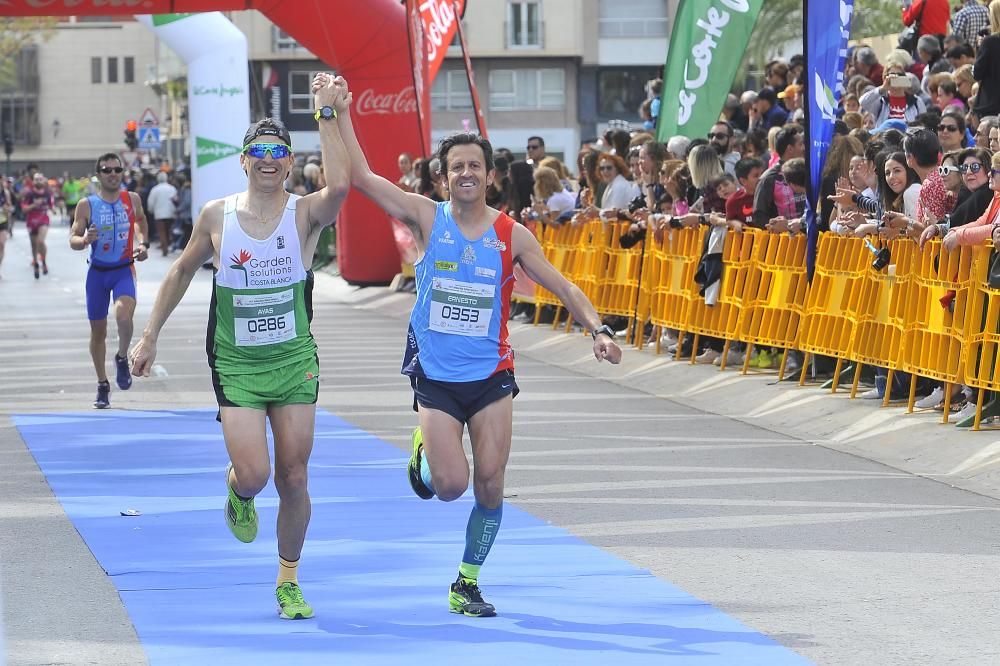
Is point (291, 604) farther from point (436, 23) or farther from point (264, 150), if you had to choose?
point (436, 23)

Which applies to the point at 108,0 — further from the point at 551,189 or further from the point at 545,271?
the point at 545,271

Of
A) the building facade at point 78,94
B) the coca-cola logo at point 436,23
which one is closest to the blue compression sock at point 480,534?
the coca-cola logo at point 436,23

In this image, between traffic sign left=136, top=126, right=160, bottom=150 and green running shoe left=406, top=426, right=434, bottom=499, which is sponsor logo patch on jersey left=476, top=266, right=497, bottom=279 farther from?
traffic sign left=136, top=126, right=160, bottom=150

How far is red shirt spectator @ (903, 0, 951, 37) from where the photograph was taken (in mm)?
19219

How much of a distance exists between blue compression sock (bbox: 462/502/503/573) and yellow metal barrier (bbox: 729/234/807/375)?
7.43m

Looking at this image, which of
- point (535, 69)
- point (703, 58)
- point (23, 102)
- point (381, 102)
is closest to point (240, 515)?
point (703, 58)

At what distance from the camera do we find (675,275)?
16.4 m

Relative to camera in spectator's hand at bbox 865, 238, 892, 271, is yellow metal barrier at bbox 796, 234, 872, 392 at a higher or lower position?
lower

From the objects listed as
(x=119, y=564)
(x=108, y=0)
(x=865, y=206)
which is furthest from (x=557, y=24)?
(x=119, y=564)

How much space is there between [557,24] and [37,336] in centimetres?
5815

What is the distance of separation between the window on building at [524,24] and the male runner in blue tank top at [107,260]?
63971 mm

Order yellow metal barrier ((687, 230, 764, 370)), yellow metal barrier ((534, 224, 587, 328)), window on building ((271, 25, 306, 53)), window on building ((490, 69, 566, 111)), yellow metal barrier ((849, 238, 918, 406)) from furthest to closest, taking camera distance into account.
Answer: window on building ((490, 69, 566, 111)) → window on building ((271, 25, 306, 53)) → yellow metal barrier ((534, 224, 587, 328)) → yellow metal barrier ((687, 230, 764, 370)) → yellow metal barrier ((849, 238, 918, 406))

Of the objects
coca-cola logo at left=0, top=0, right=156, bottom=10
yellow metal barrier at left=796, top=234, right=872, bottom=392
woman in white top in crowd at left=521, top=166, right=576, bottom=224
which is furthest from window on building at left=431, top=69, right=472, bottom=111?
yellow metal barrier at left=796, top=234, right=872, bottom=392

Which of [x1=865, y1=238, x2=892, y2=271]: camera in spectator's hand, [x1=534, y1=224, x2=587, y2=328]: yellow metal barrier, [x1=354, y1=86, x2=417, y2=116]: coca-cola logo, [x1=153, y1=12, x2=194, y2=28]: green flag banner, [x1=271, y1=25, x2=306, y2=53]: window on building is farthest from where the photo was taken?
[x1=271, y1=25, x2=306, y2=53]: window on building
